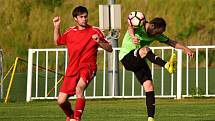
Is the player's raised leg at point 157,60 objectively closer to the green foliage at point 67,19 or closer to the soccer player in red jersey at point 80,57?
the soccer player in red jersey at point 80,57

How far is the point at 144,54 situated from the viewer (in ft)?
41.2

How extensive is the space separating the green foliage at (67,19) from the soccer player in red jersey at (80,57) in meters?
18.9

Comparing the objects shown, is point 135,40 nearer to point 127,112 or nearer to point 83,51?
point 83,51

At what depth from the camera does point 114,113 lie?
15.3 metres

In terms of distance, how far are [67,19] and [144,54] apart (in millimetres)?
21256

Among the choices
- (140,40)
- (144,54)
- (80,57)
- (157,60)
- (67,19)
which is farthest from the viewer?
(67,19)

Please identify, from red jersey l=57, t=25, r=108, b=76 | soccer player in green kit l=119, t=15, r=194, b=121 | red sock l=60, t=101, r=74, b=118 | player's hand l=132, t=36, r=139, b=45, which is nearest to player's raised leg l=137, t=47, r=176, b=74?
soccer player in green kit l=119, t=15, r=194, b=121

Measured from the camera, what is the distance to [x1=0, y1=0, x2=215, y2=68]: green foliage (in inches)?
1258

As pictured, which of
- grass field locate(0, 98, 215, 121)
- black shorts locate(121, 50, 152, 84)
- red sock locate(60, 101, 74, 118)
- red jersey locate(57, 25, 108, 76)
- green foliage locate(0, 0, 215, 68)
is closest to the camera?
red jersey locate(57, 25, 108, 76)

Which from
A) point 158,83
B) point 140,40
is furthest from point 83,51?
point 158,83

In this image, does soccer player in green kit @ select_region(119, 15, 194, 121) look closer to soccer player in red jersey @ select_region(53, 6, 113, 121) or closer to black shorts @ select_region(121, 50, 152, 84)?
black shorts @ select_region(121, 50, 152, 84)

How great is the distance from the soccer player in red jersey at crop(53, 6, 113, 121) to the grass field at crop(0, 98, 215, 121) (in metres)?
1.87

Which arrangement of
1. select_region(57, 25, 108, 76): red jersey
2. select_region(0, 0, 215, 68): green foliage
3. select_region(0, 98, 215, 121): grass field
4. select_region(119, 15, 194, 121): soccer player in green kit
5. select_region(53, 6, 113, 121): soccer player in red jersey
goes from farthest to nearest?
select_region(0, 0, 215, 68): green foliage, select_region(0, 98, 215, 121): grass field, select_region(119, 15, 194, 121): soccer player in green kit, select_region(57, 25, 108, 76): red jersey, select_region(53, 6, 113, 121): soccer player in red jersey

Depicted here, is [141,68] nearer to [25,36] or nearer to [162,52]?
[162,52]
